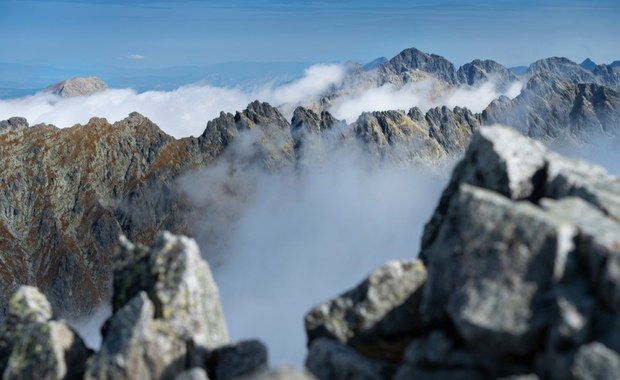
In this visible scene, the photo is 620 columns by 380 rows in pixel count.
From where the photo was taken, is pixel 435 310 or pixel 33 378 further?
pixel 33 378

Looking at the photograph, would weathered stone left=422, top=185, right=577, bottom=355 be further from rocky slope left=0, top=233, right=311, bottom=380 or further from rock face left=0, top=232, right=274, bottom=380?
rocky slope left=0, top=233, right=311, bottom=380

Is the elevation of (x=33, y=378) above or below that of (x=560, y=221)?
below

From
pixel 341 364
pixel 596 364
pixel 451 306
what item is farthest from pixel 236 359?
pixel 596 364

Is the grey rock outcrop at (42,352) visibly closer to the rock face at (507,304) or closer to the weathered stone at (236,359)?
the weathered stone at (236,359)

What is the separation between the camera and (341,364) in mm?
18328

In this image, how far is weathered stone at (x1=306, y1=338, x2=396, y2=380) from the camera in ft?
59.2

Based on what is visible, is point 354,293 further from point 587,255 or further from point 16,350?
point 16,350

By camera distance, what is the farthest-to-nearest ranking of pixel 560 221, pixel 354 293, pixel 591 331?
1. pixel 354 293
2. pixel 560 221
3. pixel 591 331

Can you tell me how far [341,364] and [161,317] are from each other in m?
7.02

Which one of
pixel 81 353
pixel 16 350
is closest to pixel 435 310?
pixel 81 353

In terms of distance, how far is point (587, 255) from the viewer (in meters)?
16.2

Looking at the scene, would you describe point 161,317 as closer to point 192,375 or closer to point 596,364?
point 192,375

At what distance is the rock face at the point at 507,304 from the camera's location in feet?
50.5

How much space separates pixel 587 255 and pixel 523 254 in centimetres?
186
